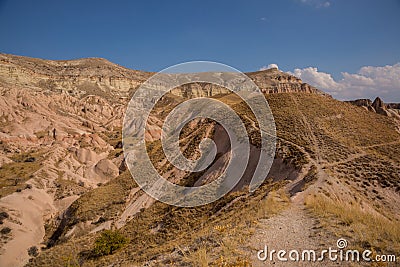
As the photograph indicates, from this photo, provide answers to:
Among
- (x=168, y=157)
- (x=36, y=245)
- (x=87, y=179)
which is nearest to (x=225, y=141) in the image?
(x=168, y=157)

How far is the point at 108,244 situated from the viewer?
597 inches

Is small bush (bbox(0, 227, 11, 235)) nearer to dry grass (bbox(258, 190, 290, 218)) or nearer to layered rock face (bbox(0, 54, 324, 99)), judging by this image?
dry grass (bbox(258, 190, 290, 218))

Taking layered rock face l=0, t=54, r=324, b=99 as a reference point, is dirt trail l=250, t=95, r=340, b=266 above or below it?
below

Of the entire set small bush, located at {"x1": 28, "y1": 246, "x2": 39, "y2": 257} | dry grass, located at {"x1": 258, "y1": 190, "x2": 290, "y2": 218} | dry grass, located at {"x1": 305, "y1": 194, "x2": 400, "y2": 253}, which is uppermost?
dry grass, located at {"x1": 305, "y1": 194, "x2": 400, "y2": 253}

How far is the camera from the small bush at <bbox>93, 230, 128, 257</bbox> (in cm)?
1486

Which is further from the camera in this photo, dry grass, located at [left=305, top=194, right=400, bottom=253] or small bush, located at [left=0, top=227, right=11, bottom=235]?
small bush, located at [left=0, top=227, right=11, bottom=235]

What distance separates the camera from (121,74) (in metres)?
149

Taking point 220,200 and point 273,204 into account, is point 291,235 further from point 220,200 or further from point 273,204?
point 220,200

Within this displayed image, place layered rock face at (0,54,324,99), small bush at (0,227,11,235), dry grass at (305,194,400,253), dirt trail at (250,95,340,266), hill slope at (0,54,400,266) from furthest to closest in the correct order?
layered rock face at (0,54,324,99) → small bush at (0,227,11,235) → hill slope at (0,54,400,266) → dirt trail at (250,95,340,266) → dry grass at (305,194,400,253)

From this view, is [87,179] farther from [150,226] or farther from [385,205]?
Result: [385,205]

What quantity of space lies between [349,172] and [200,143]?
49.9 ft

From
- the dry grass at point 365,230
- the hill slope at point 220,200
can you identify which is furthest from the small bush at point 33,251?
the dry grass at point 365,230

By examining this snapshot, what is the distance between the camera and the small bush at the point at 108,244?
14863 mm

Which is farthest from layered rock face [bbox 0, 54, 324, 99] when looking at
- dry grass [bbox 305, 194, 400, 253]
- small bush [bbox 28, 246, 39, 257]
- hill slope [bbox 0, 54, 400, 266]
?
dry grass [bbox 305, 194, 400, 253]
